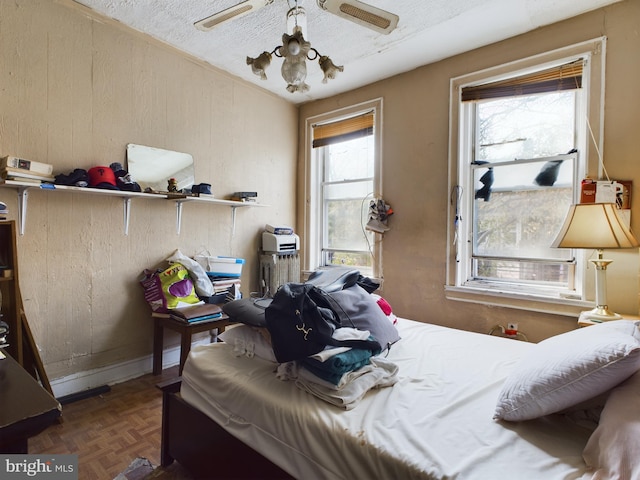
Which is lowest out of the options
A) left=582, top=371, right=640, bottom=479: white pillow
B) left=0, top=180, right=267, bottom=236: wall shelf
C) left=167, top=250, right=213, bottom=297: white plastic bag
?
left=582, top=371, right=640, bottom=479: white pillow

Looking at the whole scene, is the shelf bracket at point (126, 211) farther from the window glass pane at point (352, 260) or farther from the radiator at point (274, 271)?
the window glass pane at point (352, 260)

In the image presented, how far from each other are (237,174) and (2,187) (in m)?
1.77

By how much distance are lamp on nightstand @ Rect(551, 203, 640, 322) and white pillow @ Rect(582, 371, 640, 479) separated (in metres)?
1.17

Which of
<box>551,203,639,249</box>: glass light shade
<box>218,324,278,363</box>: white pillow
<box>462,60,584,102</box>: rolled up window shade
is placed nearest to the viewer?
<box>218,324,278,363</box>: white pillow

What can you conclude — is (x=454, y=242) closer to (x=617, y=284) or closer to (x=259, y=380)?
(x=617, y=284)

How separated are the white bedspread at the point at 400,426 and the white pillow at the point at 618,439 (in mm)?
54

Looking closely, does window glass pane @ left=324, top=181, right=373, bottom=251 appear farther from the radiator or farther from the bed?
the bed

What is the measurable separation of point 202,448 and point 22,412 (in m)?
0.81

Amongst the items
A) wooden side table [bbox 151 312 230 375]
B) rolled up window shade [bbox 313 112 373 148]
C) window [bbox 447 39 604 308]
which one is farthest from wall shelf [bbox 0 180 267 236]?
window [bbox 447 39 604 308]

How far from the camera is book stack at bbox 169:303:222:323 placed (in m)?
2.46

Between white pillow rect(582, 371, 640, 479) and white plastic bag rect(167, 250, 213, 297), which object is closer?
white pillow rect(582, 371, 640, 479)

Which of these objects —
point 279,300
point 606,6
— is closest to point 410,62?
point 606,6

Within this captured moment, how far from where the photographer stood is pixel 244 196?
324 cm

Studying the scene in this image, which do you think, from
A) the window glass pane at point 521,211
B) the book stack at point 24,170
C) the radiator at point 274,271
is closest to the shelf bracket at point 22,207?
the book stack at point 24,170
